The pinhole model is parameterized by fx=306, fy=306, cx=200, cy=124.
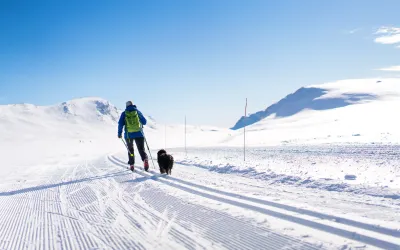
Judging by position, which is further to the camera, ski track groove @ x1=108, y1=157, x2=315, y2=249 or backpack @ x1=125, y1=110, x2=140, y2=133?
backpack @ x1=125, y1=110, x2=140, y2=133

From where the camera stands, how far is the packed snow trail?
3160 millimetres

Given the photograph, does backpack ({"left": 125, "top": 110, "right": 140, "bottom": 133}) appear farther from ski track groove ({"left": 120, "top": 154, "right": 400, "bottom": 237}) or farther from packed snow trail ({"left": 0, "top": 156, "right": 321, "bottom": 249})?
ski track groove ({"left": 120, "top": 154, "right": 400, "bottom": 237})

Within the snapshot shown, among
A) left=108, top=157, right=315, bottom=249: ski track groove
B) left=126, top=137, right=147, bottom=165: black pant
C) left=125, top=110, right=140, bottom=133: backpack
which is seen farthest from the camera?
left=125, top=110, right=140, bottom=133: backpack

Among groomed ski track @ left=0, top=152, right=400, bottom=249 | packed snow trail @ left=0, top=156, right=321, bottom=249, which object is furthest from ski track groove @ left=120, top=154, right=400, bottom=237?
packed snow trail @ left=0, top=156, right=321, bottom=249

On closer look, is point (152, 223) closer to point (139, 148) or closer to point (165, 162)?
point (165, 162)

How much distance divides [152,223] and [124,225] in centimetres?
34

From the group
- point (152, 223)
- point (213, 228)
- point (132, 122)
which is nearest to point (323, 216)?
point (213, 228)

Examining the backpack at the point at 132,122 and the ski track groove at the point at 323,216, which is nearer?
the ski track groove at the point at 323,216

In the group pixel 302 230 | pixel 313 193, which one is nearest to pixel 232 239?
pixel 302 230

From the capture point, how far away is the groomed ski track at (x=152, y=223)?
3125 mm

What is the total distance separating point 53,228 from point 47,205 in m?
1.50

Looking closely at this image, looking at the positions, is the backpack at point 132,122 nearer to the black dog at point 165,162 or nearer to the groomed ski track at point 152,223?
the black dog at point 165,162

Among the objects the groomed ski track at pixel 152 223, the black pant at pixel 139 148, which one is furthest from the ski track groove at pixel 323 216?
the black pant at pixel 139 148

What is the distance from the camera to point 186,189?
5.95 metres
